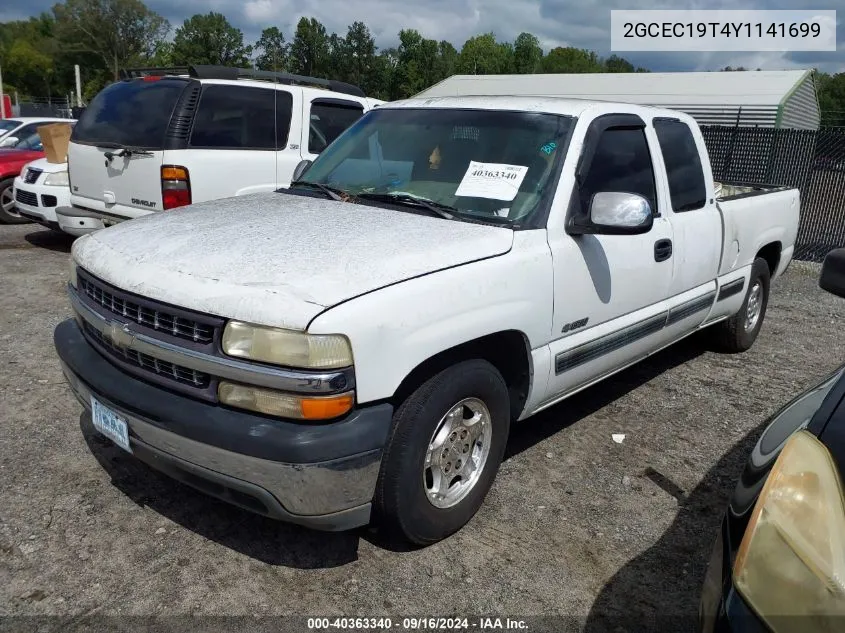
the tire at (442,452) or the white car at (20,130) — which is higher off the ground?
the white car at (20,130)

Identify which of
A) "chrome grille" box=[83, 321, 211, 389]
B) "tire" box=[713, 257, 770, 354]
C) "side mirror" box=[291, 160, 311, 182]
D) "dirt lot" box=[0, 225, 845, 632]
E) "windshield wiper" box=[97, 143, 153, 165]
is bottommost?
"dirt lot" box=[0, 225, 845, 632]

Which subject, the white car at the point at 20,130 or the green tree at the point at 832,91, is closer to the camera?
the white car at the point at 20,130

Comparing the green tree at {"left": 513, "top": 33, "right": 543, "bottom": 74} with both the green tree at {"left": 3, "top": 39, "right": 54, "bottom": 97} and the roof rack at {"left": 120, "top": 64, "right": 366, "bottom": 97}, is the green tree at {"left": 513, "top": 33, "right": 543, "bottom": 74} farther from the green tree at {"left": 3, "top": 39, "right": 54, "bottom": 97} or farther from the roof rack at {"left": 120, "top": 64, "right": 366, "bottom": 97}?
the roof rack at {"left": 120, "top": 64, "right": 366, "bottom": 97}

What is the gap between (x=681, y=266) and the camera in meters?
4.38

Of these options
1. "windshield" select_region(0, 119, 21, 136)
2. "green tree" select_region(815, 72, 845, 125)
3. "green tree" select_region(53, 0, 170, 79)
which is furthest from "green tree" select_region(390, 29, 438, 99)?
"windshield" select_region(0, 119, 21, 136)

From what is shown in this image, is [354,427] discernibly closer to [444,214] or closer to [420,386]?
[420,386]

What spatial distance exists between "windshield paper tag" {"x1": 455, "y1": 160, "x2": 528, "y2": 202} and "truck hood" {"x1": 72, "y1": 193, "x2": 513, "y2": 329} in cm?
28

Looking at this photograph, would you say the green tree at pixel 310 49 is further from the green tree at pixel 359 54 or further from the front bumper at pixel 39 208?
the front bumper at pixel 39 208

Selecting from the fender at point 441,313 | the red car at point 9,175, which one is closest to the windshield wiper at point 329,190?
the fender at point 441,313

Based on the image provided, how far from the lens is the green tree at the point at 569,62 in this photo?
334ft

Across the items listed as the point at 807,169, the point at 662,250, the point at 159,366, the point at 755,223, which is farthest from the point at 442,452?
Result: the point at 807,169

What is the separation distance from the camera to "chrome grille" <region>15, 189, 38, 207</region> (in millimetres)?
8688

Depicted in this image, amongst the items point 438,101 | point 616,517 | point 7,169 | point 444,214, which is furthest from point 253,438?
point 7,169

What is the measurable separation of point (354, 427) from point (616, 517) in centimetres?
164
